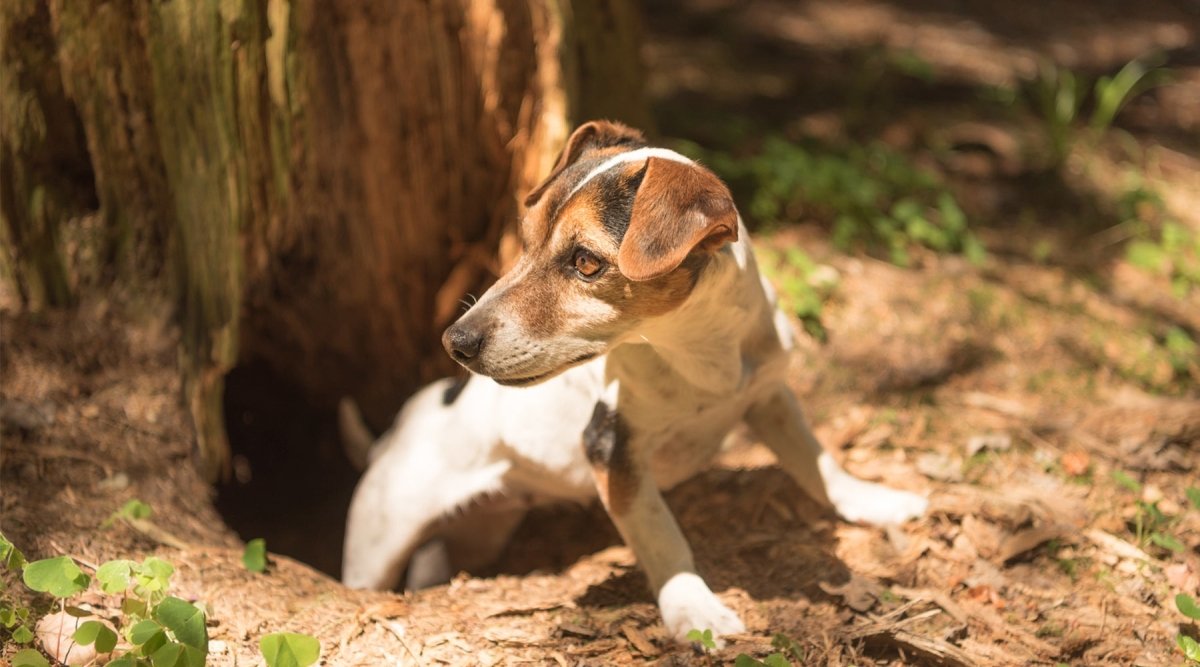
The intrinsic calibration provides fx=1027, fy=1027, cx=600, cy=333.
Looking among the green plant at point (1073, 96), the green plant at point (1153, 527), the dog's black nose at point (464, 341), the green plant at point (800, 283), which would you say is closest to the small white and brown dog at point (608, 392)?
the dog's black nose at point (464, 341)

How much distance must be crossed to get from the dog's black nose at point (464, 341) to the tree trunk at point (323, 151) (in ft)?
5.20

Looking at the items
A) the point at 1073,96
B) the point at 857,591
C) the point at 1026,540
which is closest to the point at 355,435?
the point at 857,591

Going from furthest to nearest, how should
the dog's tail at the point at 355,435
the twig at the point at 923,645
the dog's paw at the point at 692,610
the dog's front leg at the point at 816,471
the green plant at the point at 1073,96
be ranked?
1. the green plant at the point at 1073,96
2. the dog's tail at the point at 355,435
3. the dog's front leg at the point at 816,471
4. the dog's paw at the point at 692,610
5. the twig at the point at 923,645

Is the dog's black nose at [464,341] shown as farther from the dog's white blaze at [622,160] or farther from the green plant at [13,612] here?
the green plant at [13,612]

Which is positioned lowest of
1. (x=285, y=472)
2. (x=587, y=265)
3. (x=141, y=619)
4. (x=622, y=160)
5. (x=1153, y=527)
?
(x=285, y=472)

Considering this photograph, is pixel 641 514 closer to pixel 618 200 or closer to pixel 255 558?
pixel 618 200

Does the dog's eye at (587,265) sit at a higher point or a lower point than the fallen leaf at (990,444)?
higher

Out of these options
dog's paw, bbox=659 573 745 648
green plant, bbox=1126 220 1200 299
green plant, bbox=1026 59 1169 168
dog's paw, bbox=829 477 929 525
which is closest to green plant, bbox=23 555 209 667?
dog's paw, bbox=659 573 745 648

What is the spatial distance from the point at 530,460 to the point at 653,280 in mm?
1213

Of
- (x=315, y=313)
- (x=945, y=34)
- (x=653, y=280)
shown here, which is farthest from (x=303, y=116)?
(x=945, y=34)

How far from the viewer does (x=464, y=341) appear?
10.0 feet

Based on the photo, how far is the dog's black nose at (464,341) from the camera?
305 cm

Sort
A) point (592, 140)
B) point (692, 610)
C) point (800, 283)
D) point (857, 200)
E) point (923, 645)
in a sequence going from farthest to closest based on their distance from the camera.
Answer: point (857, 200), point (800, 283), point (592, 140), point (692, 610), point (923, 645)

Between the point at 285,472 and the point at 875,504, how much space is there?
3502mm
